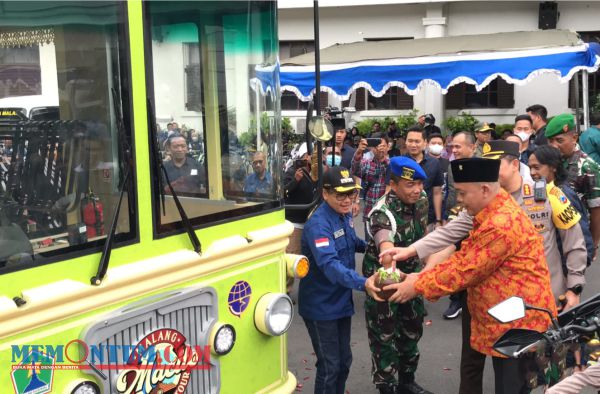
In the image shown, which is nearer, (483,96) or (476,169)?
(476,169)

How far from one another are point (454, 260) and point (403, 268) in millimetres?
1041

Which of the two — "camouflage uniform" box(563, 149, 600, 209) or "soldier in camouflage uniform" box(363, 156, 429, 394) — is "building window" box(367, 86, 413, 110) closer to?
"camouflage uniform" box(563, 149, 600, 209)

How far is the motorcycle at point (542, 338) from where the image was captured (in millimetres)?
2320

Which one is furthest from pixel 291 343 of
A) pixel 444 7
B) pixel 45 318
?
pixel 444 7

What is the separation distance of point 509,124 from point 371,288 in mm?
15299

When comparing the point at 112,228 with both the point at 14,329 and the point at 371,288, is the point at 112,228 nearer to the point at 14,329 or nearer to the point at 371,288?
the point at 14,329

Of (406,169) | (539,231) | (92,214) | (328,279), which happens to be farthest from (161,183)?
(539,231)

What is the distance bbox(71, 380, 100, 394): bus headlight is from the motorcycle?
56.0 inches

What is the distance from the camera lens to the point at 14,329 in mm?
1930

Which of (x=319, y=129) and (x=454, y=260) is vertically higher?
(x=319, y=129)

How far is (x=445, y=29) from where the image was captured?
62.1 ft

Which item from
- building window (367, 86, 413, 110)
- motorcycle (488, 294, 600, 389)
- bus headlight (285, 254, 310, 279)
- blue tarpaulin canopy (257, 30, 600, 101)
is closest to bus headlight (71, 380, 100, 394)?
bus headlight (285, 254, 310, 279)

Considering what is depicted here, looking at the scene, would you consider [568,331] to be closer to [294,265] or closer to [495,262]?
[495,262]

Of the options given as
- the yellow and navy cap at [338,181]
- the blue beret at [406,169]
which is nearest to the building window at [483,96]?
the blue beret at [406,169]
